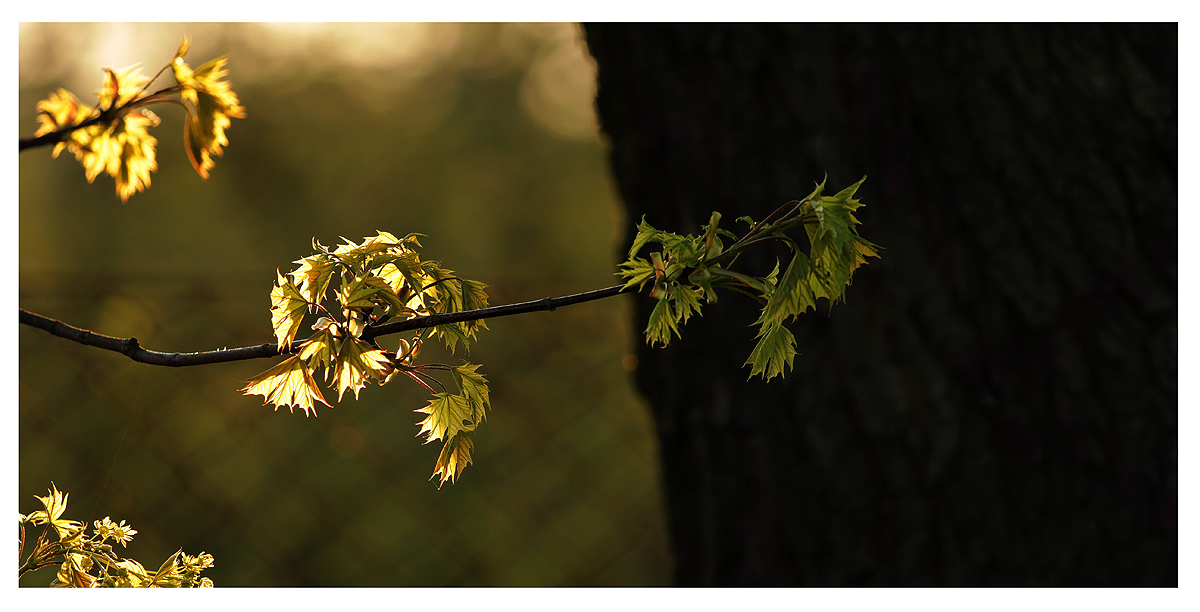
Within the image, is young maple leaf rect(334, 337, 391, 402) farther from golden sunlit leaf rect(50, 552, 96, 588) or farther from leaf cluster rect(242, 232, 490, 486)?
golden sunlit leaf rect(50, 552, 96, 588)

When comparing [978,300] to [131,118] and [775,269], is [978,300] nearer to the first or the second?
[775,269]

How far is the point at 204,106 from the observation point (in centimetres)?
47

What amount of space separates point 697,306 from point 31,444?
8.04ft

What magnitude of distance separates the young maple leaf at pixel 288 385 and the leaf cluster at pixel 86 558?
238mm

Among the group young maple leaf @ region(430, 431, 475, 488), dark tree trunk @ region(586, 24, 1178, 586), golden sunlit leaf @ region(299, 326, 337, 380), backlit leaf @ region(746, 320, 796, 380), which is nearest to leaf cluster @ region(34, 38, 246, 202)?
golden sunlit leaf @ region(299, 326, 337, 380)

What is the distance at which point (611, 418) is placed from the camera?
3.06 meters

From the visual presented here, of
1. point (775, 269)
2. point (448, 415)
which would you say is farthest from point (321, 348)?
point (775, 269)

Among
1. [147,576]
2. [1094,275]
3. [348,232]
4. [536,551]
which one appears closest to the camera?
[147,576]

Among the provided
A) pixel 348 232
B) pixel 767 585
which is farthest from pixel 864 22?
pixel 348 232

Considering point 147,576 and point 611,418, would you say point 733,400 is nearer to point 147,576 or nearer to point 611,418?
point 147,576

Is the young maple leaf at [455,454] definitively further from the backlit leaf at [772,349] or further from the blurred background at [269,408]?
the backlit leaf at [772,349]

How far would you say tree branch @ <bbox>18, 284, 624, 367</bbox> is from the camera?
16.0 inches

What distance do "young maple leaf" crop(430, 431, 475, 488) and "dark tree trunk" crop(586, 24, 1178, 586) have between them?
0.84 metres

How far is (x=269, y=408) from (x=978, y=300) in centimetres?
242
